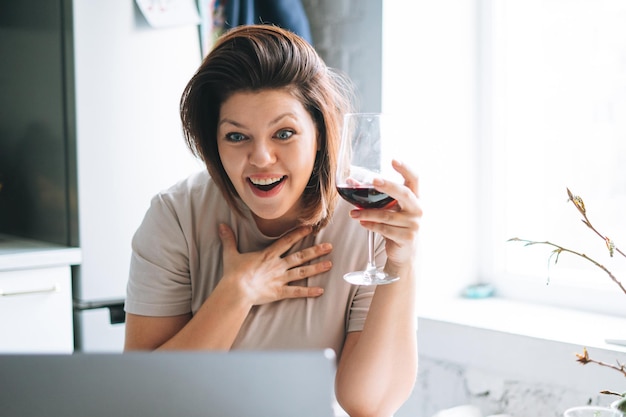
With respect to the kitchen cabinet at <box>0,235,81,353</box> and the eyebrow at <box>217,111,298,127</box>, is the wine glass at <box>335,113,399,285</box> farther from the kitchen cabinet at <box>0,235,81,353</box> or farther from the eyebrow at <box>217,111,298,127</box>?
the kitchen cabinet at <box>0,235,81,353</box>

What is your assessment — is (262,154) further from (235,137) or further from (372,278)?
(372,278)

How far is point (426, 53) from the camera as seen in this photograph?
236 centimetres

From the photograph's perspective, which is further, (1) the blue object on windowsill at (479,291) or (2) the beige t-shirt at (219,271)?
(1) the blue object on windowsill at (479,291)

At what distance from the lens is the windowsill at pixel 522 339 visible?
1811 mm

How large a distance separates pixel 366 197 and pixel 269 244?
48cm

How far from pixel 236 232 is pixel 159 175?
890 mm

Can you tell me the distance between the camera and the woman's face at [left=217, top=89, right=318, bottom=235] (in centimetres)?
140

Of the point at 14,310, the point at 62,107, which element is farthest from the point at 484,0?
the point at 14,310

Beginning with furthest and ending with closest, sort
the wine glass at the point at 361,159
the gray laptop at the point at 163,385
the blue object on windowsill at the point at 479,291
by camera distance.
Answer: the blue object on windowsill at the point at 479,291
the wine glass at the point at 361,159
the gray laptop at the point at 163,385

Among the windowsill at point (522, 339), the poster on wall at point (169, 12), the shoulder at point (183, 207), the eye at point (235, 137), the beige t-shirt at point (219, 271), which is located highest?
the poster on wall at point (169, 12)

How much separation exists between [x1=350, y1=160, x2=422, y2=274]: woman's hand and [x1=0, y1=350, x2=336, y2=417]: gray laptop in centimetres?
55

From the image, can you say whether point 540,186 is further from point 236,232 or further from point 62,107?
point 62,107

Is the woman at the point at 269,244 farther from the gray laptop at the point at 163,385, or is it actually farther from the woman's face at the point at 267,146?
the gray laptop at the point at 163,385

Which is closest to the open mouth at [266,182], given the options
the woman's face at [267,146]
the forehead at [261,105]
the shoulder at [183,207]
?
the woman's face at [267,146]
